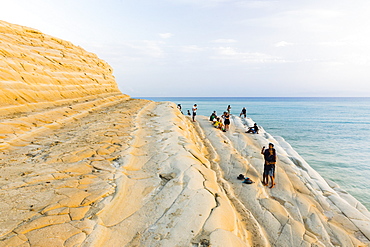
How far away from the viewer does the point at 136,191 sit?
4.45 meters

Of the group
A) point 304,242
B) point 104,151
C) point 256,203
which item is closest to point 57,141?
point 104,151

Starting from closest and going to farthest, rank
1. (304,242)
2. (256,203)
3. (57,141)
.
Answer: (304,242) < (256,203) < (57,141)

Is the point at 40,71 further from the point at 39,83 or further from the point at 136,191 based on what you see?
the point at 136,191

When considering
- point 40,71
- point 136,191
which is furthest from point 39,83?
point 136,191

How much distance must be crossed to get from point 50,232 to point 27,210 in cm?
79

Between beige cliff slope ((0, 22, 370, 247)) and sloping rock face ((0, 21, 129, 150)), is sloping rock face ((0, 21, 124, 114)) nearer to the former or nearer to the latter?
sloping rock face ((0, 21, 129, 150))

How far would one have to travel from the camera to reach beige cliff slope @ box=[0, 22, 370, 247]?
3.24 metres

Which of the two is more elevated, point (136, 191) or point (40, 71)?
point (40, 71)

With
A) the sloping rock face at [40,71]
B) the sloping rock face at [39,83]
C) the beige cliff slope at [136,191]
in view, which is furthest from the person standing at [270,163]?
the sloping rock face at [40,71]

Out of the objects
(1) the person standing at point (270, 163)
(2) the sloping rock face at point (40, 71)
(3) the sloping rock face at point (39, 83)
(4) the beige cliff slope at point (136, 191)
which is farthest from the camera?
(2) the sloping rock face at point (40, 71)

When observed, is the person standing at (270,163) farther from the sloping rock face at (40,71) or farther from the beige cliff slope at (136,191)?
the sloping rock face at (40,71)

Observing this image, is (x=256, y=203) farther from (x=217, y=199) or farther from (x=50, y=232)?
(x=50, y=232)

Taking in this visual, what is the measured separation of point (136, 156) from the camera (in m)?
6.29

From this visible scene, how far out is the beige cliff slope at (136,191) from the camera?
324cm
